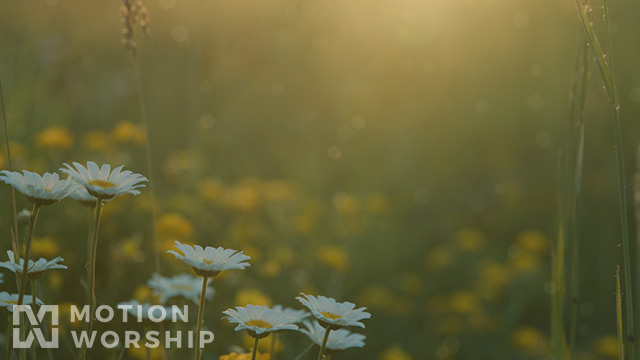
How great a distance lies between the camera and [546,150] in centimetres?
307

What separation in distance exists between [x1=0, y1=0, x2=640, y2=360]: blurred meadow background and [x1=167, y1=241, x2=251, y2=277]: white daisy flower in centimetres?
100

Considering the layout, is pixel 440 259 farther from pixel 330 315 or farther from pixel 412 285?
pixel 330 315

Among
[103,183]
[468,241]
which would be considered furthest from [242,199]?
[103,183]

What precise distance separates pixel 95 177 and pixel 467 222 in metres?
2.41

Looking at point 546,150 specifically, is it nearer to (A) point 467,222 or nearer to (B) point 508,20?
→ (A) point 467,222

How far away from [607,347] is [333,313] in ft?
5.55

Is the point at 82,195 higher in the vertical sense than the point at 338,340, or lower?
higher

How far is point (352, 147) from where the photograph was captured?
310 centimetres

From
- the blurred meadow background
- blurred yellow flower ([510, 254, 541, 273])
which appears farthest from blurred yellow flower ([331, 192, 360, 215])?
blurred yellow flower ([510, 254, 541, 273])

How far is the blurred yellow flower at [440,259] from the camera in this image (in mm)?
2461

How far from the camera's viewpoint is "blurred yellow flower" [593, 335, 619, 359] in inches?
79.6

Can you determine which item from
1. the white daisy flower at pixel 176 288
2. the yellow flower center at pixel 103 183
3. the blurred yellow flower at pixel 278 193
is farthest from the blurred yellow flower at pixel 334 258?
the yellow flower center at pixel 103 183

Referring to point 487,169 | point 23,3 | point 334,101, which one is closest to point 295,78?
point 334,101

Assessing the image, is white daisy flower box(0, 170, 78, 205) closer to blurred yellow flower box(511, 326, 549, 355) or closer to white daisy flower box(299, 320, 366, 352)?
white daisy flower box(299, 320, 366, 352)
